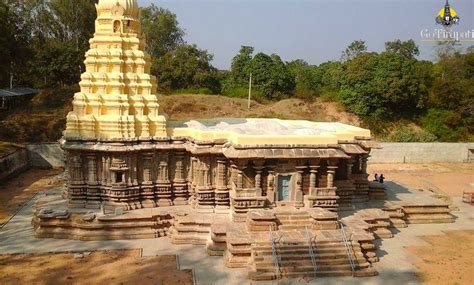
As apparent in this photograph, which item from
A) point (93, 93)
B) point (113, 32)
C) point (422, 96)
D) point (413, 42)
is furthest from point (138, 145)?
point (413, 42)

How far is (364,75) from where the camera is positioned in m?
32.5

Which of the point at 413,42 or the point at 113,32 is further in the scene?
the point at 413,42

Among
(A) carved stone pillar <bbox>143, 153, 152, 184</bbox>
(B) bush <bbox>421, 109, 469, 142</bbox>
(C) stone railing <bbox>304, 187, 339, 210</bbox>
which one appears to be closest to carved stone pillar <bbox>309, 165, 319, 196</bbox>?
(C) stone railing <bbox>304, 187, 339, 210</bbox>

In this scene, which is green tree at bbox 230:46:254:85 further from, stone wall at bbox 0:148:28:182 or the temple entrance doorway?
the temple entrance doorway

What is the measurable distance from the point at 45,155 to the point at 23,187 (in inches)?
197

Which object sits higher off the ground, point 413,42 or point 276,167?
point 413,42

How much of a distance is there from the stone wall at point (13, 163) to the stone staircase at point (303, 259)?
14307 millimetres

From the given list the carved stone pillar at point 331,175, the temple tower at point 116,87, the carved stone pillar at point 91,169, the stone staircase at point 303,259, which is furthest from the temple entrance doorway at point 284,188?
the carved stone pillar at point 91,169

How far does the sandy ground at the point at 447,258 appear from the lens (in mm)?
10438

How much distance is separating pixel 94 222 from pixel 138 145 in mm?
2696

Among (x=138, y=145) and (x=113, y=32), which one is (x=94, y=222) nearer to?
(x=138, y=145)

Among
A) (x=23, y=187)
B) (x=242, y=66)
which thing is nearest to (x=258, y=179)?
(x=23, y=187)

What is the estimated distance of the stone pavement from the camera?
10.1 m

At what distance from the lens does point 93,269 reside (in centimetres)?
1059
